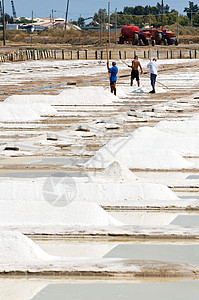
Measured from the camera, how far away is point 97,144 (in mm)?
11797

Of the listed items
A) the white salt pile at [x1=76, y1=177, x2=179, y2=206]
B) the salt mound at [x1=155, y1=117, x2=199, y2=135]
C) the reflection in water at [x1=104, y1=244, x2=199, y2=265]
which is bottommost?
the salt mound at [x1=155, y1=117, x2=199, y2=135]

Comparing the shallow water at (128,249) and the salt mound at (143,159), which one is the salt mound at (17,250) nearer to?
the shallow water at (128,249)

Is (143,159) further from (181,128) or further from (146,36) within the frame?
(146,36)

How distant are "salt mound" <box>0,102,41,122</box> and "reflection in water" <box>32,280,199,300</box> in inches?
457

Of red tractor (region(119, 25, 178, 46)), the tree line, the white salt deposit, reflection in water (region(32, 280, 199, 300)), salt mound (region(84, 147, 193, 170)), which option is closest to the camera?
reflection in water (region(32, 280, 199, 300))

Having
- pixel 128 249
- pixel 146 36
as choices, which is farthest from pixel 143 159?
pixel 146 36

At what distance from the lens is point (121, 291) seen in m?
4.09

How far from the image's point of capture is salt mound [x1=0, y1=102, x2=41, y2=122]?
51.1 feet

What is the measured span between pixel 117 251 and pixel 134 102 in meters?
15.9

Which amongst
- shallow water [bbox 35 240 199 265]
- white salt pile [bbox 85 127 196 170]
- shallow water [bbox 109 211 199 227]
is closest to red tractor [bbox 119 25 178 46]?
white salt pile [bbox 85 127 196 170]

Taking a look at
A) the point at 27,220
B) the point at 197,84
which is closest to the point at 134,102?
the point at 197,84

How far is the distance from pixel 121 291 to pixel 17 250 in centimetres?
84

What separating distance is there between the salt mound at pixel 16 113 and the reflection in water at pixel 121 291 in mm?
11608

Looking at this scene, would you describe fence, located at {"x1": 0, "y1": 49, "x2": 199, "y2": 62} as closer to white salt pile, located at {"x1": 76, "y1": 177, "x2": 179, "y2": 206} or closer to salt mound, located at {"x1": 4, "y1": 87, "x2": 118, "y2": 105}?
salt mound, located at {"x1": 4, "y1": 87, "x2": 118, "y2": 105}
